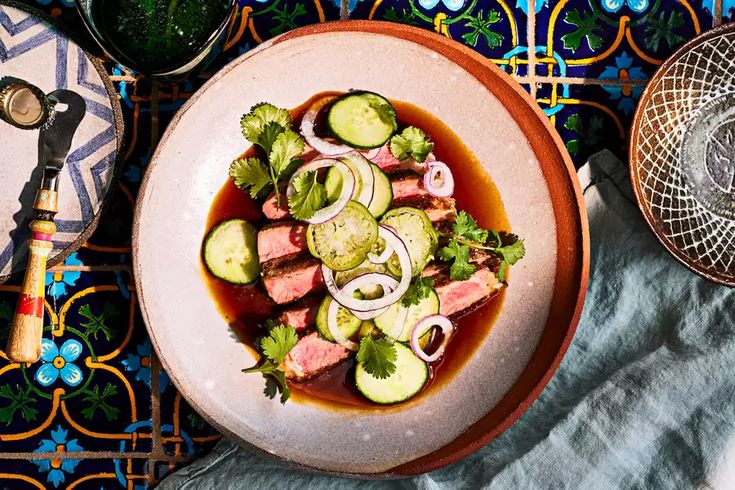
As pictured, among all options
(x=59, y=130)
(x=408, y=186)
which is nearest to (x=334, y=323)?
(x=408, y=186)

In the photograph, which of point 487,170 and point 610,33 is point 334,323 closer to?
point 487,170

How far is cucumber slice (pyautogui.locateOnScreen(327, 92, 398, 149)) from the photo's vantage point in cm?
240

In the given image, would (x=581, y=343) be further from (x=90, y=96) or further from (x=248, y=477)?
(x=90, y=96)

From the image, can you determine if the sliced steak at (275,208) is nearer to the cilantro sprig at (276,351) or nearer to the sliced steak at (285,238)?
the sliced steak at (285,238)

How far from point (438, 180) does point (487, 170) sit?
21cm

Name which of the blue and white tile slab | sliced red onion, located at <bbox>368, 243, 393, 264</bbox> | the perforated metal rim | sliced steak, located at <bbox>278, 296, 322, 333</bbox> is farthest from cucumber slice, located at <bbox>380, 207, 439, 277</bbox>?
the blue and white tile slab

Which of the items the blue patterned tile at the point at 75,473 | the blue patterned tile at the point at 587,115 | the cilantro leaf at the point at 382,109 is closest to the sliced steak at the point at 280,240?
the cilantro leaf at the point at 382,109

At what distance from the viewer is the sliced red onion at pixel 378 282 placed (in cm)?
235

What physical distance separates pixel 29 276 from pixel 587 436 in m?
2.12

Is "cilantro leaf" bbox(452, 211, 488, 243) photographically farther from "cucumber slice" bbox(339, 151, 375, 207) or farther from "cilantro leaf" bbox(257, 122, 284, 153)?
"cilantro leaf" bbox(257, 122, 284, 153)

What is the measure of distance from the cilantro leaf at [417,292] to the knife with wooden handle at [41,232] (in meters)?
1.29

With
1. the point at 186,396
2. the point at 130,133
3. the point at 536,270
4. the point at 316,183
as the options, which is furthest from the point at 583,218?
the point at 130,133

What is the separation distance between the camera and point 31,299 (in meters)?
2.26

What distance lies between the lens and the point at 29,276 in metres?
2.27
